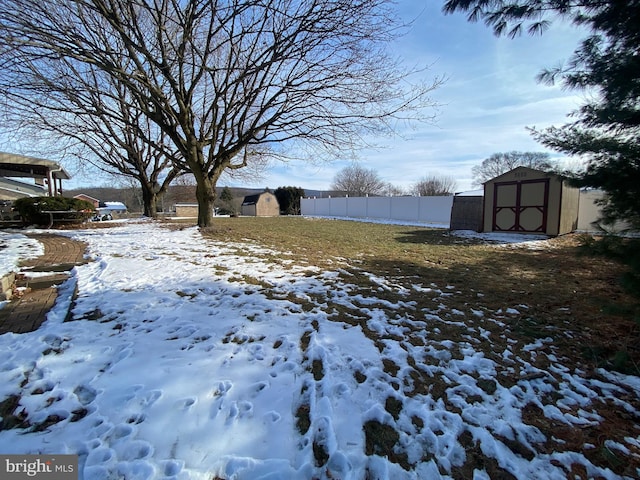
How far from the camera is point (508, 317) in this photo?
3.42 m

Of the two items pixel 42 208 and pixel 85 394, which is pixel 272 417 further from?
pixel 42 208

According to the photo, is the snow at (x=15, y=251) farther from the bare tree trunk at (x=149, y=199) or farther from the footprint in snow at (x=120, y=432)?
the bare tree trunk at (x=149, y=199)

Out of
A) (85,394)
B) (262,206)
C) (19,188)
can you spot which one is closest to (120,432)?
(85,394)

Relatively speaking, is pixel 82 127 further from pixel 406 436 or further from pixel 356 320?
pixel 406 436

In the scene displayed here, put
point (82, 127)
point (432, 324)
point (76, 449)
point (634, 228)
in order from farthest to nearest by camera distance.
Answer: point (82, 127), point (432, 324), point (634, 228), point (76, 449)

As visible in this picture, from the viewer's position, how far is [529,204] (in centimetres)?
1150

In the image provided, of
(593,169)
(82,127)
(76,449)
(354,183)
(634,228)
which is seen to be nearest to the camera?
(76,449)

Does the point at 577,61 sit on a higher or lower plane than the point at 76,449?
higher

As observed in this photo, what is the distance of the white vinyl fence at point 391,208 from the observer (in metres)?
18.2

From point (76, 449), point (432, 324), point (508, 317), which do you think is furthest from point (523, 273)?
point (76, 449)

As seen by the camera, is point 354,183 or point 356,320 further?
point 354,183

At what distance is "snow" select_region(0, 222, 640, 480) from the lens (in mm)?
1549

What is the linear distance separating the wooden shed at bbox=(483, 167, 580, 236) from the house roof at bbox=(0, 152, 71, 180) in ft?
56.3

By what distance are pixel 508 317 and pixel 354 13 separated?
20.1 feet
